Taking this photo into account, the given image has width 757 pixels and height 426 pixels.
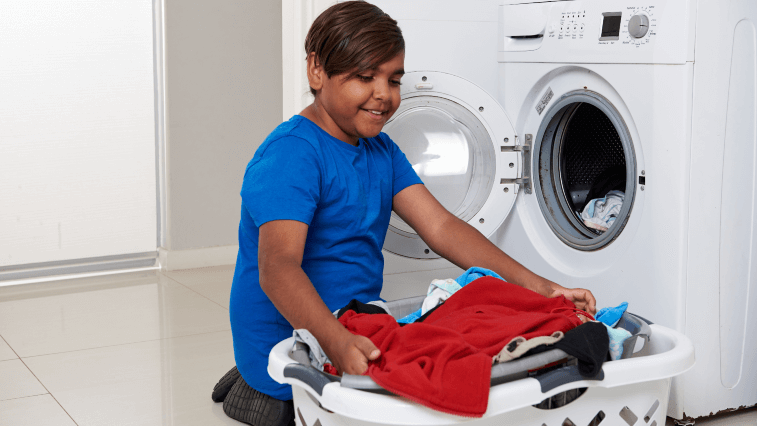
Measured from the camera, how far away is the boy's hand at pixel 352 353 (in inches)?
39.3

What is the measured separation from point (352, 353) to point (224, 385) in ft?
2.23

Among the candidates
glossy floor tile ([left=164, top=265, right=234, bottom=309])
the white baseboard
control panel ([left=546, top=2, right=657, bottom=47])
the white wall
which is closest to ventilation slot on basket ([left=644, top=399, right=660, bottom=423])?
control panel ([left=546, top=2, right=657, bottom=47])

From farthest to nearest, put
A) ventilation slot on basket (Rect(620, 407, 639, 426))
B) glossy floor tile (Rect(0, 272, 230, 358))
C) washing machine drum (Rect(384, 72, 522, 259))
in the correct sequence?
glossy floor tile (Rect(0, 272, 230, 358)) < washing machine drum (Rect(384, 72, 522, 259)) < ventilation slot on basket (Rect(620, 407, 639, 426))

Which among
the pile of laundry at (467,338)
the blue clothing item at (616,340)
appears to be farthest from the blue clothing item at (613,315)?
the blue clothing item at (616,340)

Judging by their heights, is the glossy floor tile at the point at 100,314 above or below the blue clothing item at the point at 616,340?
below

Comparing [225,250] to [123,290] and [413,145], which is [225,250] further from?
[413,145]

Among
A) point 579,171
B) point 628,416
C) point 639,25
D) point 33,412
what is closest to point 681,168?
point 639,25

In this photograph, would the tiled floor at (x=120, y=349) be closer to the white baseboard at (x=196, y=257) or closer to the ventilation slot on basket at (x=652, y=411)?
the white baseboard at (x=196, y=257)

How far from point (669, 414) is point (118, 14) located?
2.17 meters

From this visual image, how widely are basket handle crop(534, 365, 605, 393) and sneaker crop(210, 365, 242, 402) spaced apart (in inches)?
30.9

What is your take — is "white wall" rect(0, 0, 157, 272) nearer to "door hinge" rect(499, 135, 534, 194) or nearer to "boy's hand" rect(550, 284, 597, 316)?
"door hinge" rect(499, 135, 534, 194)

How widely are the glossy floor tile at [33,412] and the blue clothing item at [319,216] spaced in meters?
0.39

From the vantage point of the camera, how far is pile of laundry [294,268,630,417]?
0.92 metres

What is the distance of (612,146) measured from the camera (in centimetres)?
181
